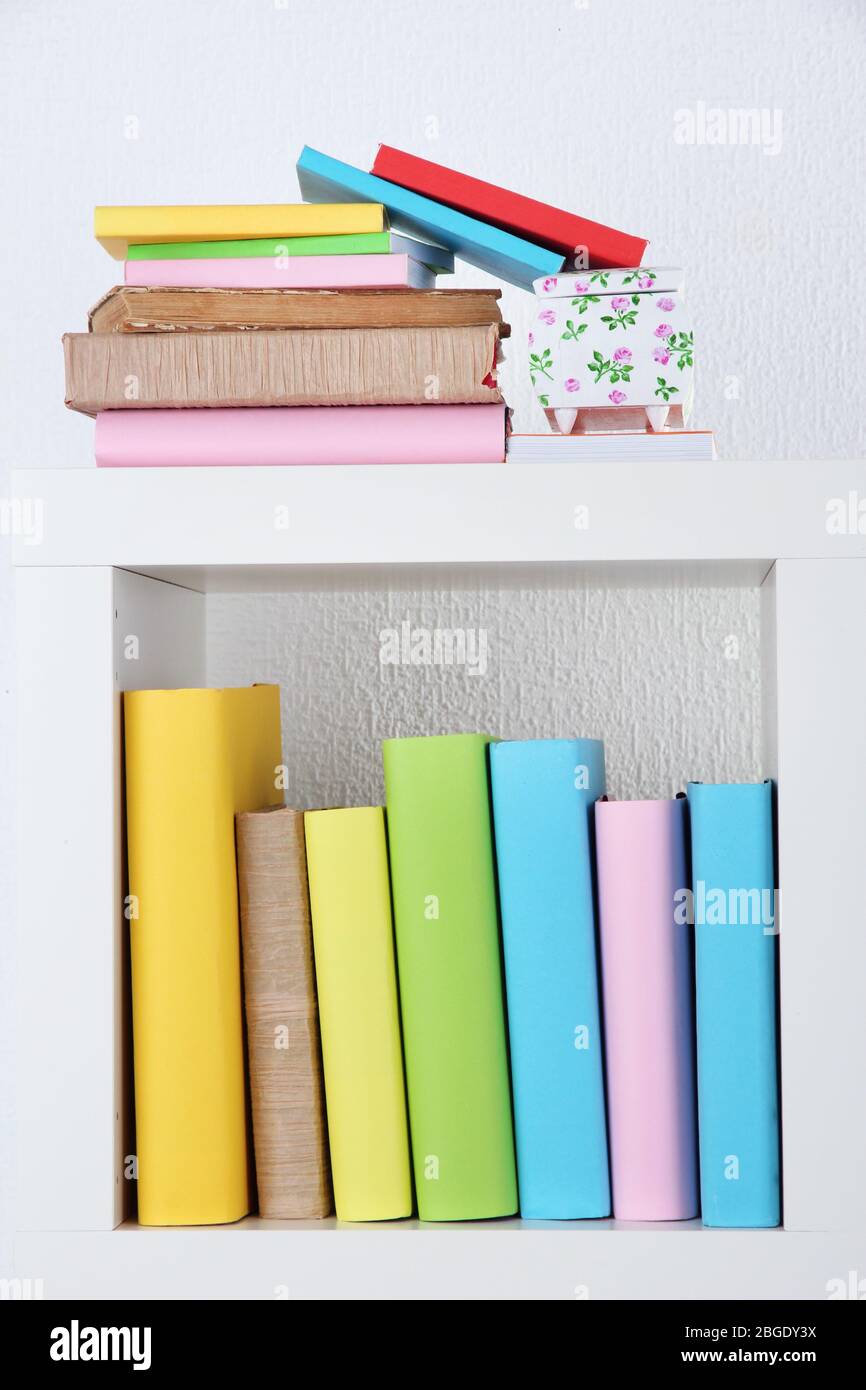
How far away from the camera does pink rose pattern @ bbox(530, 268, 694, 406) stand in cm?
70

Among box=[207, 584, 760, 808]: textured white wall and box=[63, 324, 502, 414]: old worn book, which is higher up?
box=[63, 324, 502, 414]: old worn book

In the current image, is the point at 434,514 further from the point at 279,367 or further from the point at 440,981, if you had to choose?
the point at 440,981

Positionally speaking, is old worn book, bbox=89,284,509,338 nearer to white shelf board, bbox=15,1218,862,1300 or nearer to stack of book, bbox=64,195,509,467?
stack of book, bbox=64,195,509,467

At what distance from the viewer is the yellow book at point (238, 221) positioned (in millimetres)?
706

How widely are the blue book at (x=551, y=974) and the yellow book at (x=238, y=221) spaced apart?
30 centimetres

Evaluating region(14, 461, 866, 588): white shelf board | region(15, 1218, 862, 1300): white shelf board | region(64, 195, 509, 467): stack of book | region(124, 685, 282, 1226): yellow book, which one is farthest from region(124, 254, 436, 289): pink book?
region(15, 1218, 862, 1300): white shelf board

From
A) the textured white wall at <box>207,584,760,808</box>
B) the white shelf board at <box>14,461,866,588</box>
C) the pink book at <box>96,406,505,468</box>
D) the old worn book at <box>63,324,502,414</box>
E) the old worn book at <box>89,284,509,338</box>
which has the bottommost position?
the textured white wall at <box>207,584,760,808</box>

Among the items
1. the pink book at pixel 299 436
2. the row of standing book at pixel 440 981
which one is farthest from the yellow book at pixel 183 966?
the pink book at pixel 299 436

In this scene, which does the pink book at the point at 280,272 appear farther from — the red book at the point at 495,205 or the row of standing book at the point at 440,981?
the row of standing book at the point at 440,981

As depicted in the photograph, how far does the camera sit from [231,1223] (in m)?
0.68

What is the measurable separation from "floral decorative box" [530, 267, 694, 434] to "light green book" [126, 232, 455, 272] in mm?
95

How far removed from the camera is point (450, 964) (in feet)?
2.21

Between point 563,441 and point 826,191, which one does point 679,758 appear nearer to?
point 563,441
